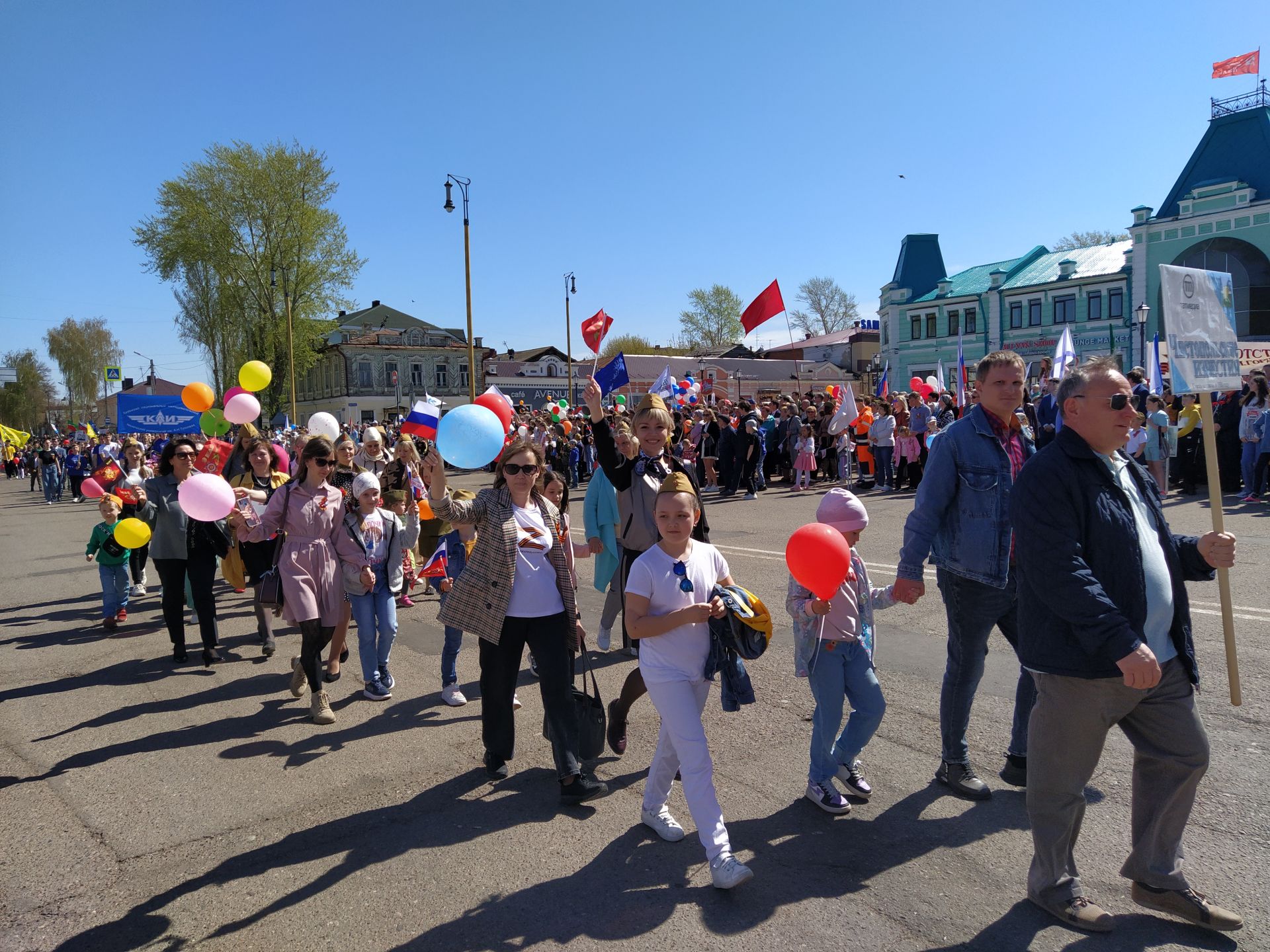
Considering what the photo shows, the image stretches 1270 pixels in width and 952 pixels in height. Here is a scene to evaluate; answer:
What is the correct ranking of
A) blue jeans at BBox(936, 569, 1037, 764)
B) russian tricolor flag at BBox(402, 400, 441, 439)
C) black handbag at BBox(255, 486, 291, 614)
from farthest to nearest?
1. russian tricolor flag at BBox(402, 400, 441, 439)
2. black handbag at BBox(255, 486, 291, 614)
3. blue jeans at BBox(936, 569, 1037, 764)

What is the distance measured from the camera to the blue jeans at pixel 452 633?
222 inches

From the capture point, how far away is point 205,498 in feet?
19.0

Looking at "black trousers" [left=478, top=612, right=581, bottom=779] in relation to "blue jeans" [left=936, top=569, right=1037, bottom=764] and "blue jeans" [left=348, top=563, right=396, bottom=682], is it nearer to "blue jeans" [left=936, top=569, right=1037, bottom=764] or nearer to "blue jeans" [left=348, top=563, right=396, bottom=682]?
"blue jeans" [left=936, top=569, right=1037, bottom=764]

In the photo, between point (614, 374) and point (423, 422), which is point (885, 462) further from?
point (423, 422)

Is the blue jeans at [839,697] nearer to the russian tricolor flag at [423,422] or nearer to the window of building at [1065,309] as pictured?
the russian tricolor flag at [423,422]

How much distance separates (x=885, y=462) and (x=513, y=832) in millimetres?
14827

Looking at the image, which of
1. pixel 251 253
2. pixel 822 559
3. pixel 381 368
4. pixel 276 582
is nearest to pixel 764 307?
pixel 276 582

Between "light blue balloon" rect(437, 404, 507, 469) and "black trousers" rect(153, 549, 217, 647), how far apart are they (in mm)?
3652

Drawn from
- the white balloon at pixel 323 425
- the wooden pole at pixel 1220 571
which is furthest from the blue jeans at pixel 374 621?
the white balloon at pixel 323 425

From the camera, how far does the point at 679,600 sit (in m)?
3.39

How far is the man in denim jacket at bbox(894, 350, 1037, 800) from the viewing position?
12.5 feet

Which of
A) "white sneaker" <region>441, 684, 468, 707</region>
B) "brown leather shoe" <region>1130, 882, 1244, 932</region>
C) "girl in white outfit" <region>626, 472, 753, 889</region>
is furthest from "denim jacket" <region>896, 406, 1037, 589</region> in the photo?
"white sneaker" <region>441, 684, 468, 707</region>

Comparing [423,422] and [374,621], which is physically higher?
[423,422]

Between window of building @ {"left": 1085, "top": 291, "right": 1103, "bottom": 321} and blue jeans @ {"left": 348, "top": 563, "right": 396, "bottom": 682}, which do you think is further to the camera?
window of building @ {"left": 1085, "top": 291, "right": 1103, "bottom": 321}
